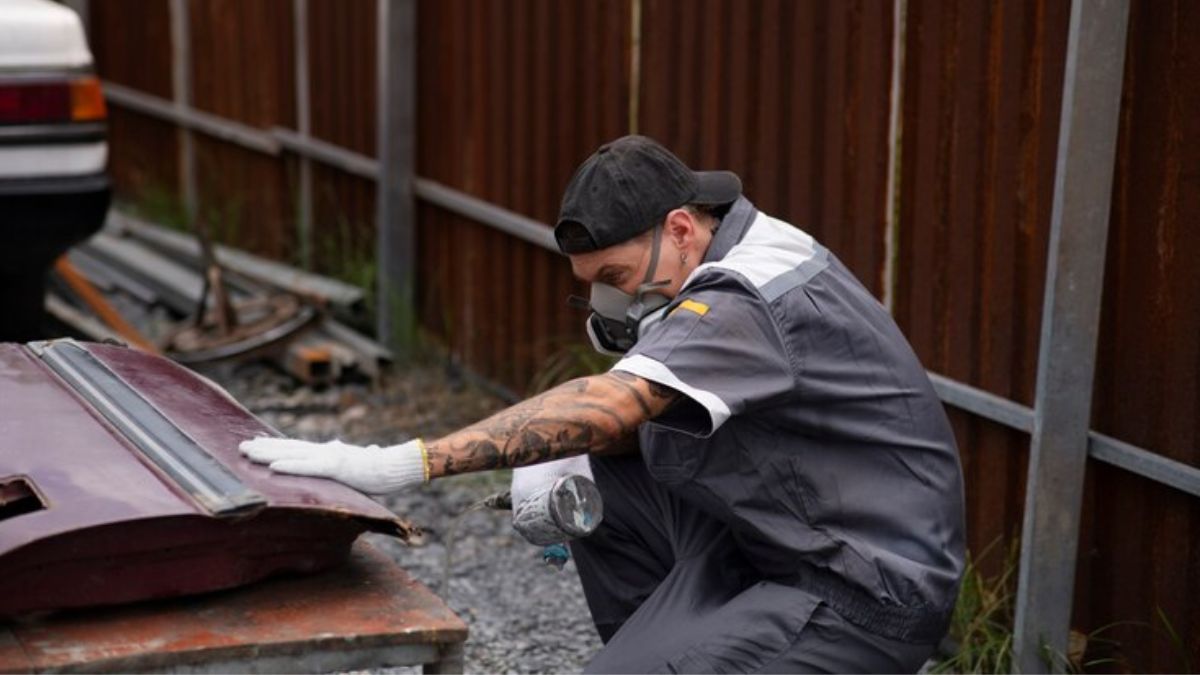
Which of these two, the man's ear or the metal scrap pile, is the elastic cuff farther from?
the metal scrap pile

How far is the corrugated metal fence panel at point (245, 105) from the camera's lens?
31.8 ft

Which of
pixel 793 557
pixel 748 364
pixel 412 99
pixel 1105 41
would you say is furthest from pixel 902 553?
pixel 412 99

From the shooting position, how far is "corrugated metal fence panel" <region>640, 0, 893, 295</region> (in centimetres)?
542

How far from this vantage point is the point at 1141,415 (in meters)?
4.56

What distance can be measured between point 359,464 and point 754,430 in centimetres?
73

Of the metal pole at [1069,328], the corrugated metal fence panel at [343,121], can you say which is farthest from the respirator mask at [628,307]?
the corrugated metal fence panel at [343,121]

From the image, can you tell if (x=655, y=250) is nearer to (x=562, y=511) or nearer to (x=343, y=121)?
(x=562, y=511)

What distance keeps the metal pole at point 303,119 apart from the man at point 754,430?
550 centimetres

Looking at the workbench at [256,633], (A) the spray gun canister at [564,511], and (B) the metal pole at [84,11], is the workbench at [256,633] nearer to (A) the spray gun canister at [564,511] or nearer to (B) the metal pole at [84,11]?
(A) the spray gun canister at [564,511]

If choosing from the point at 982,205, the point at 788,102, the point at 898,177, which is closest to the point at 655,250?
the point at 982,205

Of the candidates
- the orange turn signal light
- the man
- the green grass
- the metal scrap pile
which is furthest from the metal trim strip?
the metal scrap pile

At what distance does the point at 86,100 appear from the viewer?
23.0 feet

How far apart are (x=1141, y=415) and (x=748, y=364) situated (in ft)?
4.40

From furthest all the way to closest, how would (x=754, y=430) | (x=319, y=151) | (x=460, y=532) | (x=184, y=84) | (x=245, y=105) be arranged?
(x=184, y=84)
(x=245, y=105)
(x=319, y=151)
(x=460, y=532)
(x=754, y=430)
